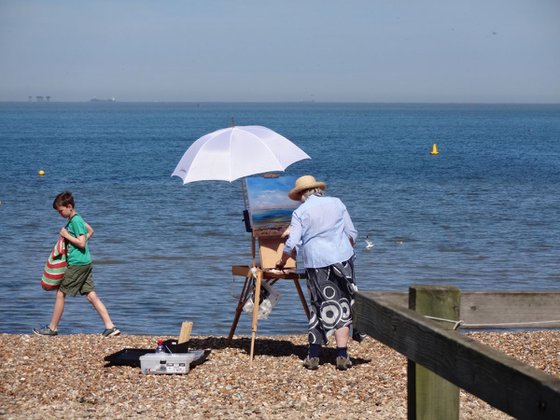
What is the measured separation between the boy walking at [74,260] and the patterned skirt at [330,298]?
2.46 meters

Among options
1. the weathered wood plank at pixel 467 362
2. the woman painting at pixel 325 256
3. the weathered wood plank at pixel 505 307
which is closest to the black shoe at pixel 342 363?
the woman painting at pixel 325 256

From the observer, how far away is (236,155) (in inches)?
348

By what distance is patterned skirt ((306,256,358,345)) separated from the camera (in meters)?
8.06

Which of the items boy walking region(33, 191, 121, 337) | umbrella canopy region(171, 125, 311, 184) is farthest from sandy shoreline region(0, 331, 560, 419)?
umbrella canopy region(171, 125, 311, 184)

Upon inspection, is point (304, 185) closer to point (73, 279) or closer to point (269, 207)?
point (269, 207)

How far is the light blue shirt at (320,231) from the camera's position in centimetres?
795

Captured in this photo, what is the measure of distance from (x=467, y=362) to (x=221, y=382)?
4.59 meters

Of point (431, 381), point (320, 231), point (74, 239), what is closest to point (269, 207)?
point (320, 231)

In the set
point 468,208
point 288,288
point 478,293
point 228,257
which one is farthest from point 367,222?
point 478,293

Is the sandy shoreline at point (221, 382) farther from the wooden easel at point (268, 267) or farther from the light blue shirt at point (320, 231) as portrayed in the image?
the light blue shirt at point (320, 231)

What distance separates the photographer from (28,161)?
54625 mm

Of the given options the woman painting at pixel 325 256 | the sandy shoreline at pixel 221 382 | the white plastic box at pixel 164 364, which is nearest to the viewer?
the sandy shoreline at pixel 221 382

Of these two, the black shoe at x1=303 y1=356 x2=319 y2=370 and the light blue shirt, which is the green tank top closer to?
the light blue shirt

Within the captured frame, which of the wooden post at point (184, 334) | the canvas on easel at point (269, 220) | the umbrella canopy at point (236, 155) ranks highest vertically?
the umbrella canopy at point (236, 155)
